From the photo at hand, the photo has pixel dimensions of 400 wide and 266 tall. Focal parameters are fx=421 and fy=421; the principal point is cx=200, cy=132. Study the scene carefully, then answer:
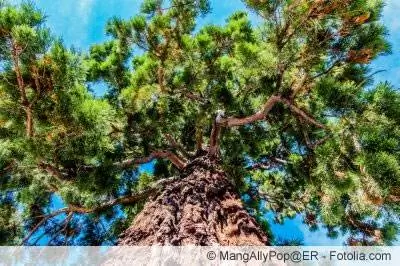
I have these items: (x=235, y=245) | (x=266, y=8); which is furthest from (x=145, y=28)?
(x=235, y=245)

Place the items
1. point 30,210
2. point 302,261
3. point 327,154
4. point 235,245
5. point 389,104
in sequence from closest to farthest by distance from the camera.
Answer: point 235,245
point 389,104
point 327,154
point 302,261
point 30,210

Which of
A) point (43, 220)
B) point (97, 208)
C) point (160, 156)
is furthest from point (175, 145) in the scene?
point (43, 220)

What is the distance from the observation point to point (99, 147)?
414 centimetres

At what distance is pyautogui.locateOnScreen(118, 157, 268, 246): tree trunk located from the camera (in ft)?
10.2

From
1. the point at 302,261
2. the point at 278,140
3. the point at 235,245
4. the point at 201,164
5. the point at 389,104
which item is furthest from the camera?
the point at 278,140

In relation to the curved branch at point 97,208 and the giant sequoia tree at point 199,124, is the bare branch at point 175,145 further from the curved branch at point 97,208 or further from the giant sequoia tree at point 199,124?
the curved branch at point 97,208

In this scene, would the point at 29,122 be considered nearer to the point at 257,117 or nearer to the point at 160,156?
the point at 160,156

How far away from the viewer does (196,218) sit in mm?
3312

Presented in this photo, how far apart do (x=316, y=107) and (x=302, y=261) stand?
205 centimetres

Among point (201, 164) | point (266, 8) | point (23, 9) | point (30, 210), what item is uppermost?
point (266, 8)

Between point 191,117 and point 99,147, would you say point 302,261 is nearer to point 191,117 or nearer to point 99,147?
point 191,117

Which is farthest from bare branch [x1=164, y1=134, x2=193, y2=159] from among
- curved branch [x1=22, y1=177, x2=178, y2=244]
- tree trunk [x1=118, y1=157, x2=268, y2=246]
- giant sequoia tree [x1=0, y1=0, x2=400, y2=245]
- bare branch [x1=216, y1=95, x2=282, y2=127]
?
tree trunk [x1=118, y1=157, x2=268, y2=246]

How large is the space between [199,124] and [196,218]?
2727 millimetres

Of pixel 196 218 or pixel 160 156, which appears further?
pixel 160 156
